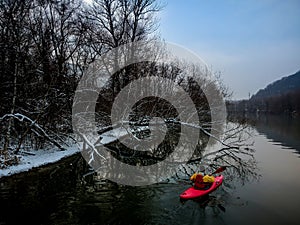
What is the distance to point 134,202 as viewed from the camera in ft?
19.1

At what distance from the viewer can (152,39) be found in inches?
600

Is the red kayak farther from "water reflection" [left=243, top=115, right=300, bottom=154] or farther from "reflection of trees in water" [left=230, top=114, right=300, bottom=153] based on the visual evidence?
"water reflection" [left=243, top=115, right=300, bottom=154]

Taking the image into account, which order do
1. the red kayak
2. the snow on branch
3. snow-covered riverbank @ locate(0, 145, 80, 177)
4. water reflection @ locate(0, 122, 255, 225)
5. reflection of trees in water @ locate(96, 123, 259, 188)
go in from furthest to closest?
the snow on branch, reflection of trees in water @ locate(96, 123, 259, 188), snow-covered riverbank @ locate(0, 145, 80, 177), the red kayak, water reflection @ locate(0, 122, 255, 225)

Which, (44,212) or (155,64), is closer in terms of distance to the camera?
(44,212)

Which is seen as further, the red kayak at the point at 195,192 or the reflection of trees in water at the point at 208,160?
the reflection of trees in water at the point at 208,160

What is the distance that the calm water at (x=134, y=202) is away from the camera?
5.09 metres

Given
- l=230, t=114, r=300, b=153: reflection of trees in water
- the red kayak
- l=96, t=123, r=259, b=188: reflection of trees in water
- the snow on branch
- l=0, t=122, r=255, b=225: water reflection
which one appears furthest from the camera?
l=230, t=114, r=300, b=153: reflection of trees in water

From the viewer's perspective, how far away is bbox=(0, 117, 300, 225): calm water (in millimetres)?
5090

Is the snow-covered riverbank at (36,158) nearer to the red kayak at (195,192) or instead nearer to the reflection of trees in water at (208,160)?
the reflection of trees in water at (208,160)

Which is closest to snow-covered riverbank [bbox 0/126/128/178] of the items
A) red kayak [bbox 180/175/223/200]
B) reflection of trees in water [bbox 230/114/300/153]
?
red kayak [bbox 180/175/223/200]

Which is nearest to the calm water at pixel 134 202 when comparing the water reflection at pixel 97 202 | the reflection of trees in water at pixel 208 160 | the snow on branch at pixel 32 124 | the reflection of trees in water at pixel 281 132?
the water reflection at pixel 97 202

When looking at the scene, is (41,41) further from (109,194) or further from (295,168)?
(295,168)

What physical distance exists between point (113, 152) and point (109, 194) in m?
5.52

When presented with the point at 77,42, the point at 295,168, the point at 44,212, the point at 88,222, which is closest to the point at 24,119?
the point at 44,212
